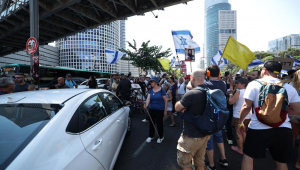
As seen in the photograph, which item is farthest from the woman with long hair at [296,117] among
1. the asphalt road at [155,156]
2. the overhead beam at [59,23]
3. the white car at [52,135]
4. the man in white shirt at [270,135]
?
the overhead beam at [59,23]

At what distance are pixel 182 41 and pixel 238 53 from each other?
12.9 ft

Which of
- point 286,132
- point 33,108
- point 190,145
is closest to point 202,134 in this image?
point 190,145

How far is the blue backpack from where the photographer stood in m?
1.90

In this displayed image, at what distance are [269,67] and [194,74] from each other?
1061 mm

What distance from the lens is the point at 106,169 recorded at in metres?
2.12

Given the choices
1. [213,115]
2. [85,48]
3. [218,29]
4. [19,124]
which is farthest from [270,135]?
[85,48]

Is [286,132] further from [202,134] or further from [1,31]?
[1,31]

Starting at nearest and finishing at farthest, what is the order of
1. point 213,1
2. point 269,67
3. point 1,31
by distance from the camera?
point 269,67, point 1,31, point 213,1

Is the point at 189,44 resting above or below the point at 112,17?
below

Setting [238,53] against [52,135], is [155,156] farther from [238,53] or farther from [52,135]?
[238,53]

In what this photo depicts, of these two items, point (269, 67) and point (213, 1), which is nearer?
point (269, 67)

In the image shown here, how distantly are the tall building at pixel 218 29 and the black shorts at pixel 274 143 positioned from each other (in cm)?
3649

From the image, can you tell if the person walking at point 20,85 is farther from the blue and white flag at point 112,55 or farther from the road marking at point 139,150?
the blue and white flag at point 112,55

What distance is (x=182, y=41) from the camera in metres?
8.60
